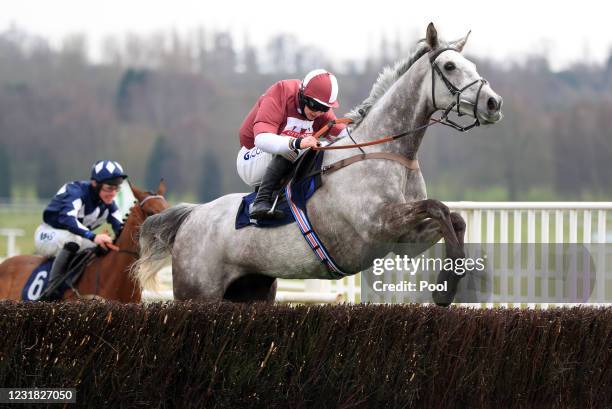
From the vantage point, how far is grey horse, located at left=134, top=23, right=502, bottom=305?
484 centimetres

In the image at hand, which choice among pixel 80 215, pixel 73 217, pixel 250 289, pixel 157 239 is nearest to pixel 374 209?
pixel 250 289

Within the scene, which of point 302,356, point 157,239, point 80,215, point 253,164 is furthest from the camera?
point 80,215

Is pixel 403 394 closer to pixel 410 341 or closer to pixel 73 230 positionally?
pixel 410 341

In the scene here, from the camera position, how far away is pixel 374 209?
4980 mm

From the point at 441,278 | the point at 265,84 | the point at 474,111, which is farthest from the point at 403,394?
the point at 265,84

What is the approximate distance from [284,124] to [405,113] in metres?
0.72

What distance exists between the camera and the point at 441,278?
4.69 m

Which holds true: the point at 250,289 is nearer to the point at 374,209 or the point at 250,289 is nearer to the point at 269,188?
the point at 269,188

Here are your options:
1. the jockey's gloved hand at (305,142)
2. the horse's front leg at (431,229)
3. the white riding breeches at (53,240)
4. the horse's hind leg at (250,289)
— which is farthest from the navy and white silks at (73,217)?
the horse's front leg at (431,229)

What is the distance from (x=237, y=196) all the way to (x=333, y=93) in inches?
36.8

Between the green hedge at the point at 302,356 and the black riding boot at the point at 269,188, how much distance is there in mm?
1079

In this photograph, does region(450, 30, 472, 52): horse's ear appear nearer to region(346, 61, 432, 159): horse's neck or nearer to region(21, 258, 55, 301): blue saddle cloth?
region(346, 61, 432, 159): horse's neck

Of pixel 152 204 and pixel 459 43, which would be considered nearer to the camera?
pixel 459 43

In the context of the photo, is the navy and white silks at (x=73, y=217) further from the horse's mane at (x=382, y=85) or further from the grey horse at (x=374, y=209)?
the horse's mane at (x=382, y=85)
